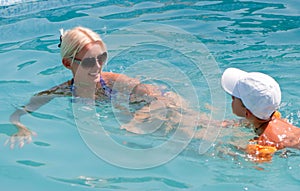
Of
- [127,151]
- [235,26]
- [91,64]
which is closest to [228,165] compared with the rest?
[127,151]

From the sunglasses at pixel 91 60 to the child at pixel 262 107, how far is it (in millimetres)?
1083

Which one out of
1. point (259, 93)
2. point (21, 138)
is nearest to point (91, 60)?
point (21, 138)

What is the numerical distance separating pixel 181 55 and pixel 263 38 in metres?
1.26

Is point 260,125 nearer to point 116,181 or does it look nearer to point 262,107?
point 262,107

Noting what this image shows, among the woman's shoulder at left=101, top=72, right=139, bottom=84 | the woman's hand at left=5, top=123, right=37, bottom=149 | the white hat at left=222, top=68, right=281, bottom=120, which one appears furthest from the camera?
the woman's shoulder at left=101, top=72, right=139, bottom=84

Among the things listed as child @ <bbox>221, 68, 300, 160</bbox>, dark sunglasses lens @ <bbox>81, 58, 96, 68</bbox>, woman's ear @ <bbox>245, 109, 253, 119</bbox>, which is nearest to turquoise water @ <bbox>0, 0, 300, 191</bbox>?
child @ <bbox>221, 68, 300, 160</bbox>

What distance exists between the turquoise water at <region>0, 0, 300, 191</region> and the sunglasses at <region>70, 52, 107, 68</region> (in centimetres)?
51

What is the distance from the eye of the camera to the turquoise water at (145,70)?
11.5ft

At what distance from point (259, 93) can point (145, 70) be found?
2219mm

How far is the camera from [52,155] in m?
3.77

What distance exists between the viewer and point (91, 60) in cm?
428

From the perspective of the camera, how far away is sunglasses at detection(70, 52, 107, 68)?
14.0 ft

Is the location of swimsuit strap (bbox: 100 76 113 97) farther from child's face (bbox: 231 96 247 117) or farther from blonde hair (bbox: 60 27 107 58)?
child's face (bbox: 231 96 247 117)

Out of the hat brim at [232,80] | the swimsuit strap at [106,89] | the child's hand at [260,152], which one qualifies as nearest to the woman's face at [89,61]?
the swimsuit strap at [106,89]
